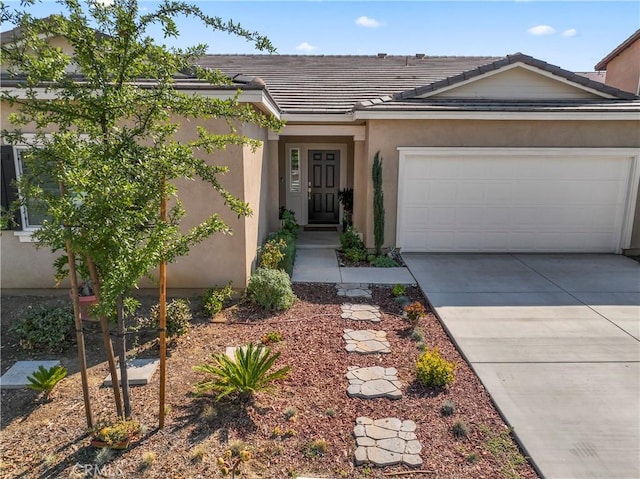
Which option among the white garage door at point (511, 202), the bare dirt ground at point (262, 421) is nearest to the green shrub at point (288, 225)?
the white garage door at point (511, 202)

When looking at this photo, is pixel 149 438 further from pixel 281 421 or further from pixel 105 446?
pixel 281 421

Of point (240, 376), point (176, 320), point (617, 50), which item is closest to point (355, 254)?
point (176, 320)

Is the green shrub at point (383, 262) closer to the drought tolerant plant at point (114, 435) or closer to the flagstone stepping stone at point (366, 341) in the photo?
the flagstone stepping stone at point (366, 341)

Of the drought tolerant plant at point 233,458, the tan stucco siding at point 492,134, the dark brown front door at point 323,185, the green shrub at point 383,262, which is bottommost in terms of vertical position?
the drought tolerant plant at point 233,458

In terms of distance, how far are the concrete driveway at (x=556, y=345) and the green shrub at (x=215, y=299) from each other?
11.4 ft

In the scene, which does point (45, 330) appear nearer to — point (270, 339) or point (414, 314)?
point (270, 339)

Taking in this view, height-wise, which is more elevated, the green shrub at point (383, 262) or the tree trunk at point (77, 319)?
the tree trunk at point (77, 319)

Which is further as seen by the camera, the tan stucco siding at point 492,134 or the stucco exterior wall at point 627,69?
the stucco exterior wall at point 627,69

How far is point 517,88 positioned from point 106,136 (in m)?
9.79

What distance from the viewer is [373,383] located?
470 cm

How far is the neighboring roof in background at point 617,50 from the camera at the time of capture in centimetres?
1419

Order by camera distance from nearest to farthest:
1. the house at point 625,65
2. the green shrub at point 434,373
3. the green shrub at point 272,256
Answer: the green shrub at point 434,373 → the green shrub at point 272,256 → the house at point 625,65

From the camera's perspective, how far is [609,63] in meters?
16.3

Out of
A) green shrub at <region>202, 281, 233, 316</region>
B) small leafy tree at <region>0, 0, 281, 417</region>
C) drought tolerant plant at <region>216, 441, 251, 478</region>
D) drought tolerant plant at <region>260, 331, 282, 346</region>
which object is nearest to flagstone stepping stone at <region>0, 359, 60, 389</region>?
small leafy tree at <region>0, 0, 281, 417</region>
